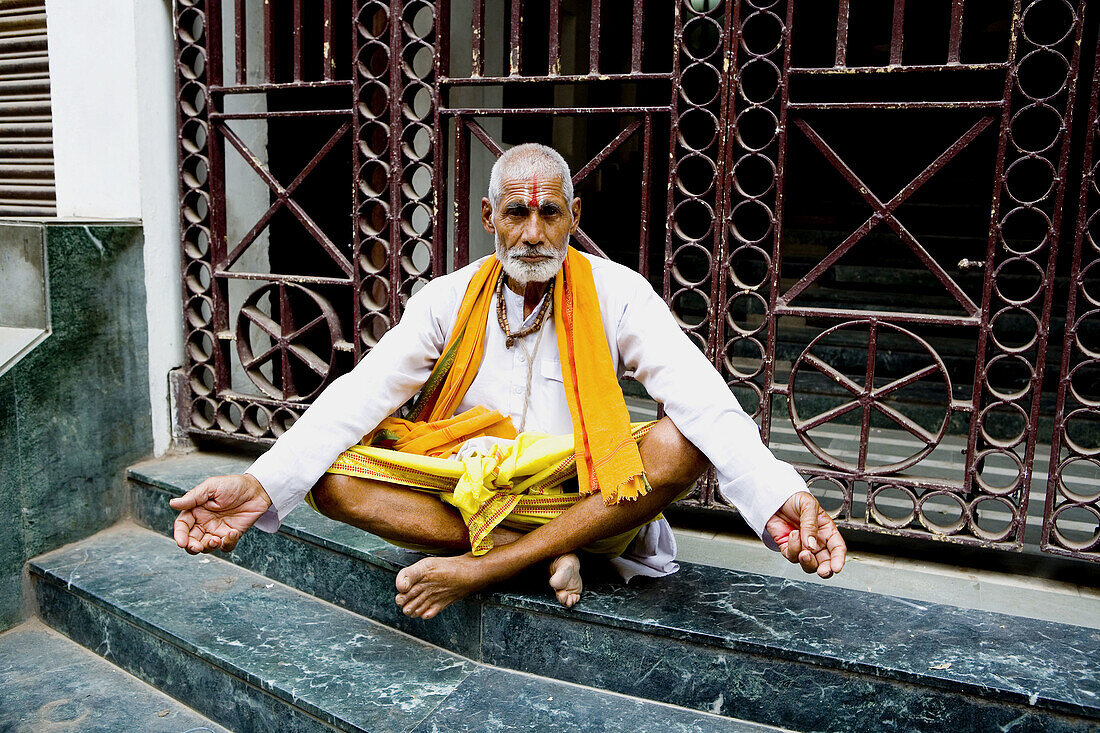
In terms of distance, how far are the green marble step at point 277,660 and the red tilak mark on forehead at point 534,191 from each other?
1.41m

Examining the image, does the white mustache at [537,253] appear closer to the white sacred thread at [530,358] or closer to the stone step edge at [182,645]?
the white sacred thread at [530,358]

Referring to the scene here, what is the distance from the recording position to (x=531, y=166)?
2.53 meters

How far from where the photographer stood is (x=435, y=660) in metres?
2.61

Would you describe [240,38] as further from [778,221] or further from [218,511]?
[778,221]

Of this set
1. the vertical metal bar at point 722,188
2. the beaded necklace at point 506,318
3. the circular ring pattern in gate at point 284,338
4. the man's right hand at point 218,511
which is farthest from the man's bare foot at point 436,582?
the circular ring pattern in gate at point 284,338

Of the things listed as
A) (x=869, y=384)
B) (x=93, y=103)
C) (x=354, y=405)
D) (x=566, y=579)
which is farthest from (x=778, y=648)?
(x=93, y=103)

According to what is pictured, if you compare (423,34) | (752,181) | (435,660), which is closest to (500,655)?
(435,660)

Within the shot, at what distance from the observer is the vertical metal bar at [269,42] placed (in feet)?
11.7

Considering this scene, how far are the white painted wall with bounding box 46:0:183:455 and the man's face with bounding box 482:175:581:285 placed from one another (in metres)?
2.00

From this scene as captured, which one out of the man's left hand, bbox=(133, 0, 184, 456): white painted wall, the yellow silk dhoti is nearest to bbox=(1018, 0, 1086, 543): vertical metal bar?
the man's left hand

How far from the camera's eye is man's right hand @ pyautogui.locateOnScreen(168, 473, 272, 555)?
88.2 inches

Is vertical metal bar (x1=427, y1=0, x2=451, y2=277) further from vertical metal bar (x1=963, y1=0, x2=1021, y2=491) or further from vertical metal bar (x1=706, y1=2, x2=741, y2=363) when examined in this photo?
vertical metal bar (x1=963, y1=0, x2=1021, y2=491)

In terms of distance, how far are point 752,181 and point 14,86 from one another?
6.14 m

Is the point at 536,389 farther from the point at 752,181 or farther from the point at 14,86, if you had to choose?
the point at 752,181
